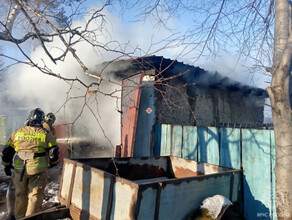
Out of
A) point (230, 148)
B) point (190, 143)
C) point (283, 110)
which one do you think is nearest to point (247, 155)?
point (230, 148)

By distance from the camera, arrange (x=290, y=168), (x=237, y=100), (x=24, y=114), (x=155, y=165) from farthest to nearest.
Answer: (x=24, y=114), (x=237, y=100), (x=155, y=165), (x=290, y=168)

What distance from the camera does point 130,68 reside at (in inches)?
280

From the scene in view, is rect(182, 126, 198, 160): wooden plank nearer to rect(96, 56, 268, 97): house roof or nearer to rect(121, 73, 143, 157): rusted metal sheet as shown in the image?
rect(121, 73, 143, 157): rusted metal sheet

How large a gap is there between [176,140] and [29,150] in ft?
10.6

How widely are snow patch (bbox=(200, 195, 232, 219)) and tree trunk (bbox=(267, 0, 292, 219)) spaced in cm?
60

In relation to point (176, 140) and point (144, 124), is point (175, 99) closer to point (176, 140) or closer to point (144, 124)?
point (144, 124)

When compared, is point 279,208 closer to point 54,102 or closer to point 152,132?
point 152,132

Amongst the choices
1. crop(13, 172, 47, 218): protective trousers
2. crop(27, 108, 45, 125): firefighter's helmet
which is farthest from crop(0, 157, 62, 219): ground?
crop(27, 108, 45, 125): firefighter's helmet

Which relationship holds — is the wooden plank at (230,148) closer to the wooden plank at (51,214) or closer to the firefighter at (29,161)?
the wooden plank at (51,214)

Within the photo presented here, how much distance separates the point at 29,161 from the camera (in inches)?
139

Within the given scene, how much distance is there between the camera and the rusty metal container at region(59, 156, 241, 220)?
2.17 metres

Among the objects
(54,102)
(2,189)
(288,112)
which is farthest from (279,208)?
(54,102)

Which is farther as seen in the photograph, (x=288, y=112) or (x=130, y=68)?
(x=130, y=68)

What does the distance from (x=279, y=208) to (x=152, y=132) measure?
407 centimetres
